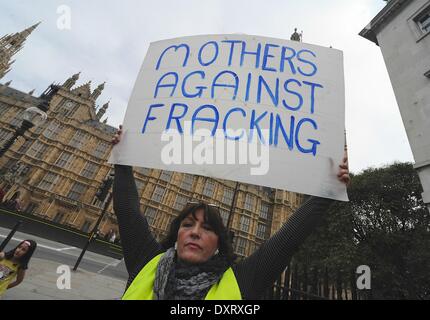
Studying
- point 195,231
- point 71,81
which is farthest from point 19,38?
point 195,231

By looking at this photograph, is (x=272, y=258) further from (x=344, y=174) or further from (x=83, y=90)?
(x=83, y=90)

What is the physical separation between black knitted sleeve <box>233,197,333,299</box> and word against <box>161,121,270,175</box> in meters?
0.41

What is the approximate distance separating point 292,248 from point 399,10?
1554cm

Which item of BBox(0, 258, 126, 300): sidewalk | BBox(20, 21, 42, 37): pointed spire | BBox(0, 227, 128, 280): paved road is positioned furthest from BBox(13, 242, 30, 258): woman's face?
BBox(20, 21, 42, 37): pointed spire

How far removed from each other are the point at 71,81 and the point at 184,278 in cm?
4477

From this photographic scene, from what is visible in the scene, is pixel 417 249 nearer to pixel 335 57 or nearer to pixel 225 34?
pixel 335 57

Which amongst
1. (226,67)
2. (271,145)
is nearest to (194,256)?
(271,145)

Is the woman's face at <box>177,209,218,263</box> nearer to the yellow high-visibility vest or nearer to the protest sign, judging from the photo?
the yellow high-visibility vest

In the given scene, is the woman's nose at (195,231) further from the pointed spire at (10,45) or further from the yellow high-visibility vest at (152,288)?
the pointed spire at (10,45)

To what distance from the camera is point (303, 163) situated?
5.54 ft

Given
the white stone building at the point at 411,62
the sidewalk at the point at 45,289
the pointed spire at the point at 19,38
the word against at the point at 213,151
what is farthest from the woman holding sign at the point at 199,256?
the pointed spire at the point at 19,38

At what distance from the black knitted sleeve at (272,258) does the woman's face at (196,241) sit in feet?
0.67
